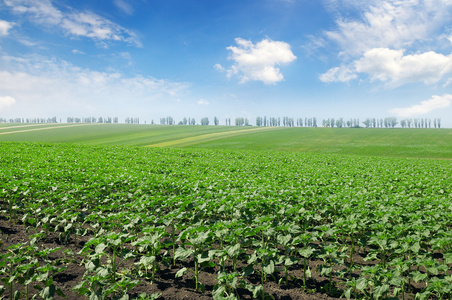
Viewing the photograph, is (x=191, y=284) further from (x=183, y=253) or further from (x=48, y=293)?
(x=48, y=293)

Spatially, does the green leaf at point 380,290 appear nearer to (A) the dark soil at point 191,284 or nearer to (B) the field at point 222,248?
(B) the field at point 222,248

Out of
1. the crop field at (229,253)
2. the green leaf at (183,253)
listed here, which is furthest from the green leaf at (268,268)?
the green leaf at (183,253)

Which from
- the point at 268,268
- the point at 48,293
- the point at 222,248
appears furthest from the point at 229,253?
the point at 48,293

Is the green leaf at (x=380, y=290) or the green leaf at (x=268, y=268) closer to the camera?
the green leaf at (x=380, y=290)

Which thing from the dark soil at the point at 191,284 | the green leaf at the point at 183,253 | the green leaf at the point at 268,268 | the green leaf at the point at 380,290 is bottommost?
the dark soil at the point at 191,284

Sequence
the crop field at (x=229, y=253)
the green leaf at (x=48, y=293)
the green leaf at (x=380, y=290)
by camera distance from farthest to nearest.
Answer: the crop field at (x=229, y=253), the green leaf at (x=380, y=290), the green leaf at (x=48, y=293)

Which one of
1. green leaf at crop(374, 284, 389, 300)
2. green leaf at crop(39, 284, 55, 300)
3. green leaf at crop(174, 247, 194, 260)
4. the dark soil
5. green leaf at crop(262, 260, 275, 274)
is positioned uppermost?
green leaf at crop(174, 247, 194, 260)

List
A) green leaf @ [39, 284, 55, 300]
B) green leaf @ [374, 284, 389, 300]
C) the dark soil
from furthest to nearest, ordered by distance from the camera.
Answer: the dark soil < green leaf @ [374, 284, 389, 300] < green leaf @ [39, 284, 55, 300]

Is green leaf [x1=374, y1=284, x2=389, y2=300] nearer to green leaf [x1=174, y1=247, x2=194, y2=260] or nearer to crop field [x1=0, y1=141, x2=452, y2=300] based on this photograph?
crop field [x1=0, y1=141, x2=452, y2=300]

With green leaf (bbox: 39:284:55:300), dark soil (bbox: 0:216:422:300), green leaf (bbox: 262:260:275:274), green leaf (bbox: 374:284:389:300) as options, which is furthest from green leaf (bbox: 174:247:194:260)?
green leaf (bbox: 374:284:389:300)

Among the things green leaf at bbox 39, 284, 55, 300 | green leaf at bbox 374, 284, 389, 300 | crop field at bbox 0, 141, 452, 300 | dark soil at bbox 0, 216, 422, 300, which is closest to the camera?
green leaf at bbox 39, 284, 55, 300

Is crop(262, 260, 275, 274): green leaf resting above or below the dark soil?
above

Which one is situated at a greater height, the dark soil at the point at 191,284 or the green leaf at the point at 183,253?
the green leaf at the point at 183,253

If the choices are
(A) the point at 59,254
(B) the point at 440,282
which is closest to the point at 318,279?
(B) the point at 440,282
